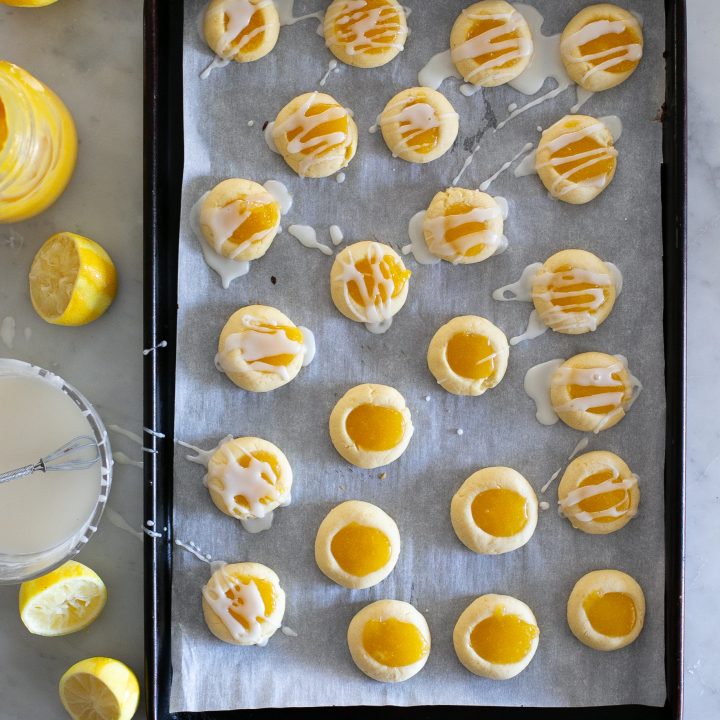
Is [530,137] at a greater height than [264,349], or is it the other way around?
[530,137]

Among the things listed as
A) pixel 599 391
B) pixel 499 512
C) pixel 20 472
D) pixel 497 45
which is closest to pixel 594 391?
pixel 599 391

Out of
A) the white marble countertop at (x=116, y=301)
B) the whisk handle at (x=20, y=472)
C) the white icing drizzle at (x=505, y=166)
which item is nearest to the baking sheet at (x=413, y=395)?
the white icing drizzle at (x=505, y=166)

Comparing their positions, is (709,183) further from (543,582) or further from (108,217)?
(108,217)

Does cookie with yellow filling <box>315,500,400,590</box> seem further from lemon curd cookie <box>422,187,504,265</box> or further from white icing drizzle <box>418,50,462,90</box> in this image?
white icing drizzle <box>418,50,462,90</box>

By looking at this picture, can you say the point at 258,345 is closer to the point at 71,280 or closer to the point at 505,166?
the point at 71,280

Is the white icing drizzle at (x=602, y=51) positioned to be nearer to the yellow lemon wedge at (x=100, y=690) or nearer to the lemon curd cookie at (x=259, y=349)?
the lemon curd cookie at (x=259, y=349)

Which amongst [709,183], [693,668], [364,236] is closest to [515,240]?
[364,236]

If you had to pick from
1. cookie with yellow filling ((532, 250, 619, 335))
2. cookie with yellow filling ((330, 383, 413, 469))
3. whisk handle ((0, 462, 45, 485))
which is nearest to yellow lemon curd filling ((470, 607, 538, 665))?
cookie with yellow filling ((330, 383, 413, 469))
